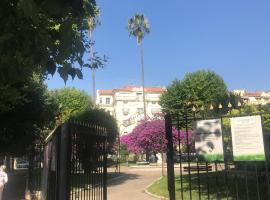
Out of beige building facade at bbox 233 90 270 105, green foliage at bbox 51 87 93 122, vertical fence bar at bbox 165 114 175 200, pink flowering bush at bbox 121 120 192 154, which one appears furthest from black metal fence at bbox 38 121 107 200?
green foliage at bbox 51 87 93 122

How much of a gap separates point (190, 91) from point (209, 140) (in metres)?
47.5

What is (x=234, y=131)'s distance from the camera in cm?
718

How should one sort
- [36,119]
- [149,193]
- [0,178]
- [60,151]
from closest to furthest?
[60,151]
[0,178]
[149,193]
[36,119]

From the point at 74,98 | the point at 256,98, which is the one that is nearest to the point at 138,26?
the point at 74,98

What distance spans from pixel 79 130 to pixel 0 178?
9531mm

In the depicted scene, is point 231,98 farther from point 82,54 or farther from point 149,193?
point 82,54

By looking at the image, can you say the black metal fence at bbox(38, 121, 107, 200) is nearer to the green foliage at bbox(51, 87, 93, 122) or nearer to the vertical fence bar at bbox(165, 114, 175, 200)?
the vertical fence bar at bbox(165, 114, 175, 200)

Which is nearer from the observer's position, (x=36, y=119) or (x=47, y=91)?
(x=36, y=119)

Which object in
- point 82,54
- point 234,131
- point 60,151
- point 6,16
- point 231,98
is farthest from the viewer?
point 231,98

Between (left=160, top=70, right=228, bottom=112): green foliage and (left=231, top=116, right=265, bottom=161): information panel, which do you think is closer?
(left=231, top=116, right=265, bottom=161): information panel

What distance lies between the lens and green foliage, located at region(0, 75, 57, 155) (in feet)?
72.8

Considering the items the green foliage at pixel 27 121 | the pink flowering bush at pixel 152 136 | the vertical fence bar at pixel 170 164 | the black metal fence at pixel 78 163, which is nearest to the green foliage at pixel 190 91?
the pink flowering bush at pixel 152 136

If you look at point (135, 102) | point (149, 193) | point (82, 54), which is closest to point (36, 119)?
point (149, 193)

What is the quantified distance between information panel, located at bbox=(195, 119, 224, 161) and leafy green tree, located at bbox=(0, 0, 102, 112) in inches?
115
